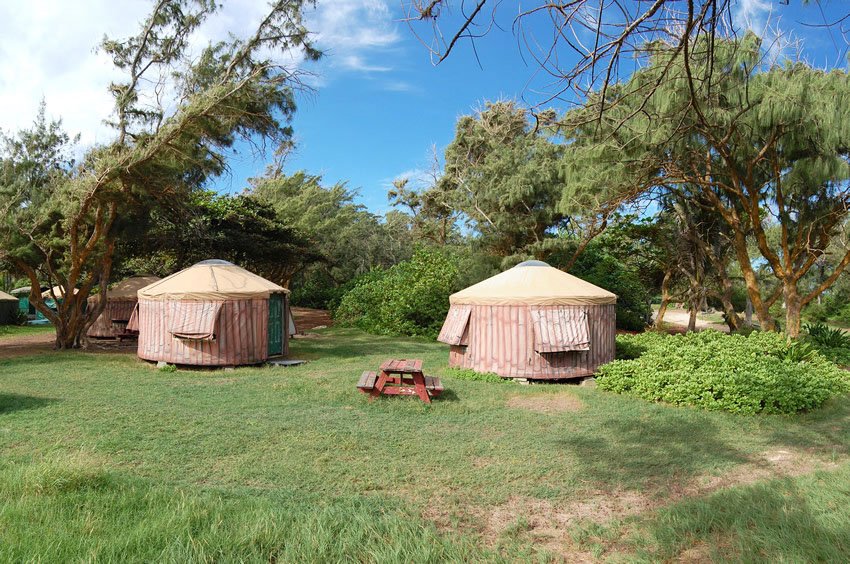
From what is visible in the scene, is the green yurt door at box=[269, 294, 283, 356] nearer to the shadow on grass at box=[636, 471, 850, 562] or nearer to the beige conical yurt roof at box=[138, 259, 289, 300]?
the beige conical yurt roof at box=[138, 259, 289, 300]

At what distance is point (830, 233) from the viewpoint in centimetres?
1173

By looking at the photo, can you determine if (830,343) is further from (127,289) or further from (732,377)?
(127,289)

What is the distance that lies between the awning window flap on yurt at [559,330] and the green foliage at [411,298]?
332 inches

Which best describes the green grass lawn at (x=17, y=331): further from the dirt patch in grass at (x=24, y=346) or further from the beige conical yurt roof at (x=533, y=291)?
the beige conical yurt roof at (x=533, y=291)

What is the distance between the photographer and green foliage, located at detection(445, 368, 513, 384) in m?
9.13

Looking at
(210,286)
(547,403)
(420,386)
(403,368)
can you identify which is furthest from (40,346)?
(547,403)

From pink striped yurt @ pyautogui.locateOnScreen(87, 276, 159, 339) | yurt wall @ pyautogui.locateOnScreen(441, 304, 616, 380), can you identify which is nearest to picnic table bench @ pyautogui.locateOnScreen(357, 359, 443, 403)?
yurt wall @ pyautogui.locateOnScreen(441, 304, 616, 380)

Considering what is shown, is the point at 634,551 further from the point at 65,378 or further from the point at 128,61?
the point at 128,61

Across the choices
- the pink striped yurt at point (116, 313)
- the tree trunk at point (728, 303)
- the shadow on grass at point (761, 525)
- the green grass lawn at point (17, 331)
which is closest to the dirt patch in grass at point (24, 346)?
the green grass lawn at point (17, 331)

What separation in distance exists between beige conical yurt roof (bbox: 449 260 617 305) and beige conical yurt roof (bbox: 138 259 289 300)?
396cm

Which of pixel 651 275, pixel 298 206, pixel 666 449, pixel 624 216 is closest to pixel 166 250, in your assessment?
pixel 298 206

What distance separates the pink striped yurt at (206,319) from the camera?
408 inches

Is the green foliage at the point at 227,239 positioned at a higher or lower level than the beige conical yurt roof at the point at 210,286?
higher

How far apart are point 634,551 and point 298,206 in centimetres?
2502
